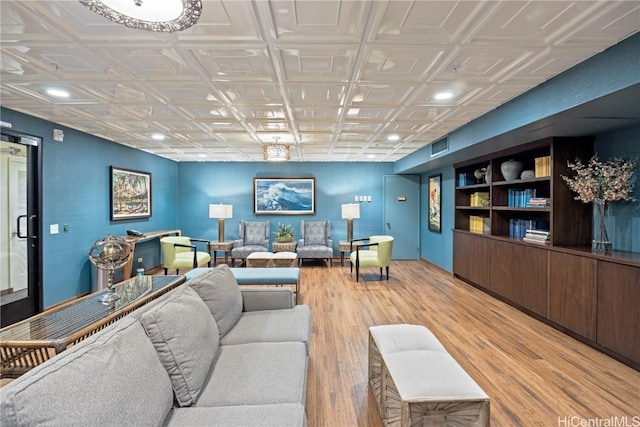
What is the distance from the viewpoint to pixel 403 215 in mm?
7684

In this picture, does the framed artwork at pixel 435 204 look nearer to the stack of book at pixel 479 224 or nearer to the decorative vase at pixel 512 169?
the stack of book at pixel 479 224

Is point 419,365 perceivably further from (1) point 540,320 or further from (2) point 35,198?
(2) point 35,198

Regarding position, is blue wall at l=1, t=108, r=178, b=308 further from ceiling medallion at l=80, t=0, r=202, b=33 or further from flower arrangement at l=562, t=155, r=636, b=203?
flower arrangement at l=562, t=155, r=636, b=203

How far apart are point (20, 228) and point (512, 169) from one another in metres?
6.41

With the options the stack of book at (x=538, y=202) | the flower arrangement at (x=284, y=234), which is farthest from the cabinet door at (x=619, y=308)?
the flower arrangement at (x=284, y=234)

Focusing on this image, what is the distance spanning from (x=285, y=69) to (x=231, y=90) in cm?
70

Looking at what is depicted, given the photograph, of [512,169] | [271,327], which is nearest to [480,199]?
[512,169]

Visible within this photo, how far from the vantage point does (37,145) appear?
12.5 ft

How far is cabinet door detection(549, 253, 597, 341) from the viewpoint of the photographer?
2.82 metres

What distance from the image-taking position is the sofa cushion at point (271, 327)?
6.80ft

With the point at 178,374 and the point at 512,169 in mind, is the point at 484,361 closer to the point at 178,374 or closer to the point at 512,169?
the point at 178,374

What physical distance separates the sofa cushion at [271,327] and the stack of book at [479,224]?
147 inches

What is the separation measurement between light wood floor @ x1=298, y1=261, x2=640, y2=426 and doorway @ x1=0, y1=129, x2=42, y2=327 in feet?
11.2

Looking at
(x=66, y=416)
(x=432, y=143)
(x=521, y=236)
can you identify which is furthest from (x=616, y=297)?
(x=66, y=416)
